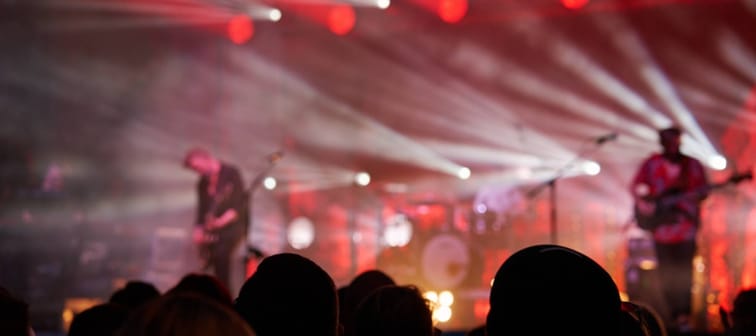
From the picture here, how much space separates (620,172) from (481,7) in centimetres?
294

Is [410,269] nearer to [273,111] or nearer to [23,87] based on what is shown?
[273,111]

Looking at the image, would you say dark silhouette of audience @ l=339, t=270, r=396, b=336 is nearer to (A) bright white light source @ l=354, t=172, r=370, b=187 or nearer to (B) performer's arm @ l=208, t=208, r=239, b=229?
(B) performer's arm @ l=208, t=208, r=239, b=229

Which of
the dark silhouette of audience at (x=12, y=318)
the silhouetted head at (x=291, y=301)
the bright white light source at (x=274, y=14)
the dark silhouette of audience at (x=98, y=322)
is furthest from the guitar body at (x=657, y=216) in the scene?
the dark silhouette of audience at (x=12, y=318)

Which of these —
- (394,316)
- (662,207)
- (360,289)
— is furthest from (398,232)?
(394,316)

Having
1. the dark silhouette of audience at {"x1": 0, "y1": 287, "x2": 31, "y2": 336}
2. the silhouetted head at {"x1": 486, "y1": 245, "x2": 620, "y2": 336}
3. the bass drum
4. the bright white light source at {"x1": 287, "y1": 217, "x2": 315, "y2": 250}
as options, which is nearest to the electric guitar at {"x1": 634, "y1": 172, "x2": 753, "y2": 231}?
the bass drum

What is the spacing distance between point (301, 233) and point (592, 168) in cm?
408

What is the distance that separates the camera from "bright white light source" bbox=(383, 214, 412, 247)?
10781 millimetres

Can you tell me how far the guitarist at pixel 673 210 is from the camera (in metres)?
7.95

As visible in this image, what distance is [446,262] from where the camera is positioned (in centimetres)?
1058

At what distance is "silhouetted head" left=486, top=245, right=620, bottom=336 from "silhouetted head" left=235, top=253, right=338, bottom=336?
1.72 ft

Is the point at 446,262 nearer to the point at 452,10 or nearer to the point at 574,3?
the point at 452,10

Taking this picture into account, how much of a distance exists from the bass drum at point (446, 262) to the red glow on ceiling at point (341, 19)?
3.59m

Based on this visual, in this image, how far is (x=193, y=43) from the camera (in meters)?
12.5

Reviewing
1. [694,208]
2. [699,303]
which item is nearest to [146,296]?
[694,208]
